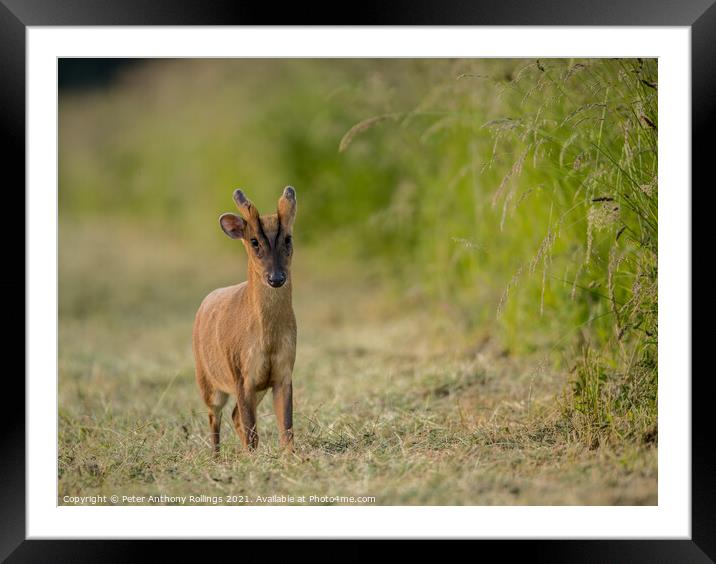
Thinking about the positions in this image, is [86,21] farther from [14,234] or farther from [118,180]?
[118,180]

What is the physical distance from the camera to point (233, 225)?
4461 mm

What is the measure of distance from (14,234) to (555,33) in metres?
2.44

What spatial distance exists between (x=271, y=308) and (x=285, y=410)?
0.50 m

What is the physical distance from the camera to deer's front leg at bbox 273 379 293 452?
447cm

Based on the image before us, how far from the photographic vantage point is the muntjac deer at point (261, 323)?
14.3ft

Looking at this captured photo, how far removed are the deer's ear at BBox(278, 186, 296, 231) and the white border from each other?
28.2 inches

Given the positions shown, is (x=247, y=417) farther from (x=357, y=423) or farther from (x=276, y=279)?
(x=357, y=423)

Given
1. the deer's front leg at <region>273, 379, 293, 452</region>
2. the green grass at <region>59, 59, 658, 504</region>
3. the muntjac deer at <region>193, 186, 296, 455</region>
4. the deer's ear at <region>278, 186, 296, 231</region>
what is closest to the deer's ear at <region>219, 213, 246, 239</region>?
the muntjac deer at <region>193, 186, 296, 455</region>

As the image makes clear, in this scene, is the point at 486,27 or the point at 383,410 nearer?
the point at 486,27

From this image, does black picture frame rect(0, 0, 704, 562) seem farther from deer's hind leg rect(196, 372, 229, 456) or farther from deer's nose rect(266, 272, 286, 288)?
deer's hind leg rect(196, 372, 229, 456)

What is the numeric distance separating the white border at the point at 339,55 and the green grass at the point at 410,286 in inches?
6.4

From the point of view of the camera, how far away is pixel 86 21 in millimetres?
3873

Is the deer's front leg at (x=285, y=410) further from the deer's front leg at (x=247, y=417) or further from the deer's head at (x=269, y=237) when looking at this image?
the deer's head at (x=269, y=237)

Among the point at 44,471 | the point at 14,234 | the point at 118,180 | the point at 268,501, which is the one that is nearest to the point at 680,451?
the point at 268,501
